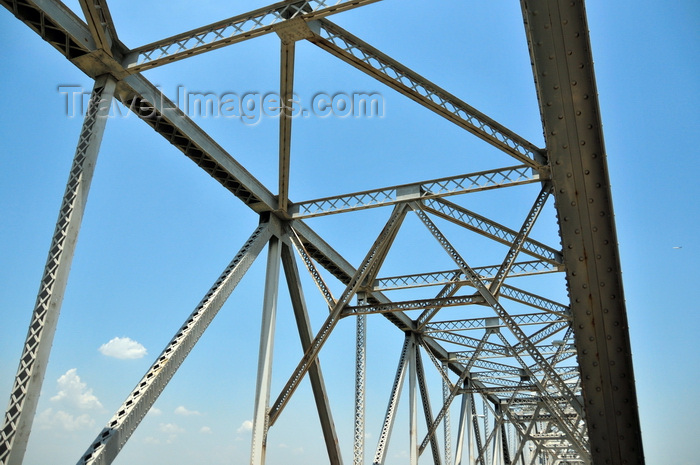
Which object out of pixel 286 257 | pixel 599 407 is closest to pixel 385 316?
pixel 286 257

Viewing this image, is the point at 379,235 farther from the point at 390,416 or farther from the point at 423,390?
the point at 423,390

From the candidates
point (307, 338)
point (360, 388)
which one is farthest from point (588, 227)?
point (360, 388)

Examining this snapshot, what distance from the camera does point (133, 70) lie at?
1115 cm

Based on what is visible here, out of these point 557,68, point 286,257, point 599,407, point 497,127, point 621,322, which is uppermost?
point 497,127

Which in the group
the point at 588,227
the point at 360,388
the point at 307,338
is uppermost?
the point at 307,338

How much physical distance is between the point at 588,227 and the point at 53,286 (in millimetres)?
7737

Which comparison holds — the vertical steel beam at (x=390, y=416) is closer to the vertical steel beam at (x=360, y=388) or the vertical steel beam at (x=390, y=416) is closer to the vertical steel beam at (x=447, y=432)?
the vertical steel beam at (x=360, y=388)

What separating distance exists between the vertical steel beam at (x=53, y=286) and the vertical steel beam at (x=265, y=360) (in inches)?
238

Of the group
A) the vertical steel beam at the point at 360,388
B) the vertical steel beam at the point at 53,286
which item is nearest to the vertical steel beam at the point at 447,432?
the vertical steel beam at the point at 360,388

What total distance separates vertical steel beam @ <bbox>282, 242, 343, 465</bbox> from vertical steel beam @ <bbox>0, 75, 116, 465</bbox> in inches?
266

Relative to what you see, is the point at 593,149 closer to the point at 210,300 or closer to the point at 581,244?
the point at 581,244

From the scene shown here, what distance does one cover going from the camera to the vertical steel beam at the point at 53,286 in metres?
8.04

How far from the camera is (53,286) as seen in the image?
8.98 metres

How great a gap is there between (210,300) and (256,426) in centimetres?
344
